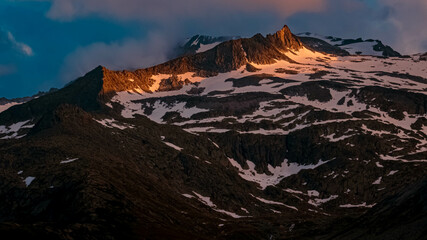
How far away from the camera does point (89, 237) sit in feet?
538

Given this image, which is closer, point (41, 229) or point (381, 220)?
point (41, 229)

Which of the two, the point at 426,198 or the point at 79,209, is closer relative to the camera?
the point at 426,198

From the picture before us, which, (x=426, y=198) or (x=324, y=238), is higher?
(x=426, y=198)

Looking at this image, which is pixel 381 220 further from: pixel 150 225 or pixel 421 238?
pixel 150 225

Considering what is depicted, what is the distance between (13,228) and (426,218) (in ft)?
340

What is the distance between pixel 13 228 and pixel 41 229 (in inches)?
269

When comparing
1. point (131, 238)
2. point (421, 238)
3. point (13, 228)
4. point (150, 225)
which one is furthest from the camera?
point (150, 225)

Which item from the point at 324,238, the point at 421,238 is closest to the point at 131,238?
the point at 324,238

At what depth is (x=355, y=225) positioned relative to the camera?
632 feet

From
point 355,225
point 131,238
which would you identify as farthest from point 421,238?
point 131,238

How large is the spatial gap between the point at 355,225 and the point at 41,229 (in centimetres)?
9305

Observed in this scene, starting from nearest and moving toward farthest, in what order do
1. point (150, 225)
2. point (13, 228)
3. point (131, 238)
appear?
point (13, 228)
point (131, 238)
point (150, 225)

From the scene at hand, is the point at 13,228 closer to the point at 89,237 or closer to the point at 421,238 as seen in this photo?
the point at 89,237

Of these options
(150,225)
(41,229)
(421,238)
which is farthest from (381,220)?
(41,229)
